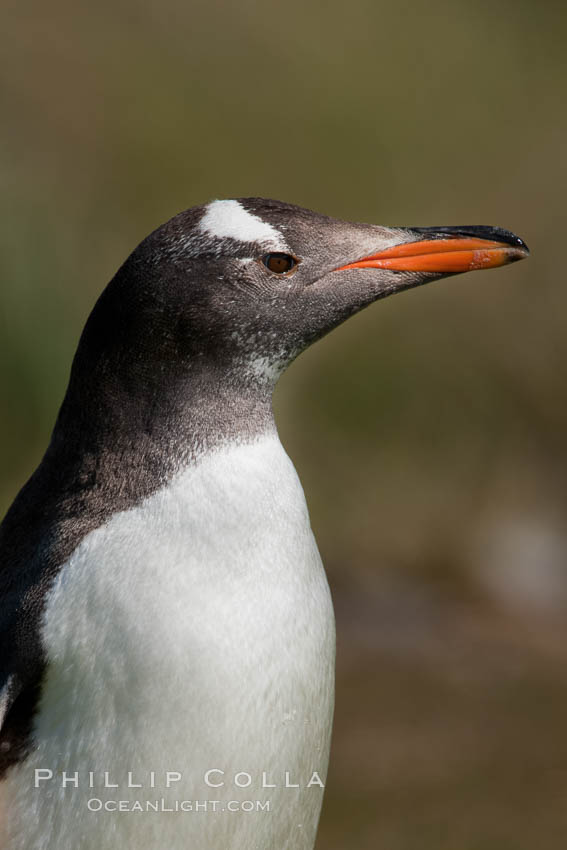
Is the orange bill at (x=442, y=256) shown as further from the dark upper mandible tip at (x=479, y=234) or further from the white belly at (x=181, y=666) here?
the white belly at (x=181, y=666)

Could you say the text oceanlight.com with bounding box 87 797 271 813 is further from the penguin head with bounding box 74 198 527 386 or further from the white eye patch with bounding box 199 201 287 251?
the white eye patch with bounding box 199 201 287 251

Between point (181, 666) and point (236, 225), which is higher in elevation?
point (236, 225)

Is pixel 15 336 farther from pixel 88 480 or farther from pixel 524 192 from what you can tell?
pixel 88 480

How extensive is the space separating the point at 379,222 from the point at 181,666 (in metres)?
4.45

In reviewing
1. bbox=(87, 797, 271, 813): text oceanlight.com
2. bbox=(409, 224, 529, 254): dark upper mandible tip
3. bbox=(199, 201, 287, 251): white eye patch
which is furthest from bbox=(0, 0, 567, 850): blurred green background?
bbox=(199, 201, 287, 251): white eye patch

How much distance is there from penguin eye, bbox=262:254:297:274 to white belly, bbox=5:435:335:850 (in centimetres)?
24

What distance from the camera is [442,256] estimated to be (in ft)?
5.69

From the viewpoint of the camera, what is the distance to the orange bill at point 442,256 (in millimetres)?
1734

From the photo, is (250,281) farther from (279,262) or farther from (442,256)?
(442,256)

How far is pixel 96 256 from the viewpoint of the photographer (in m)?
5.43

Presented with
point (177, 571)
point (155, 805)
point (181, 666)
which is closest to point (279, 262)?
point (177, 571)

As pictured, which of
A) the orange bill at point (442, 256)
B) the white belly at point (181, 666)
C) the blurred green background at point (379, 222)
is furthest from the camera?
the blurred green background at point (379, 222)

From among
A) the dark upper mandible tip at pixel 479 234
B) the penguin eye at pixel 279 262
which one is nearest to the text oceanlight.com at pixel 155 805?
the penguin eye at pixel 279 262

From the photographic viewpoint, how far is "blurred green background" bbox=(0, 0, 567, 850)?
5.06 meters
